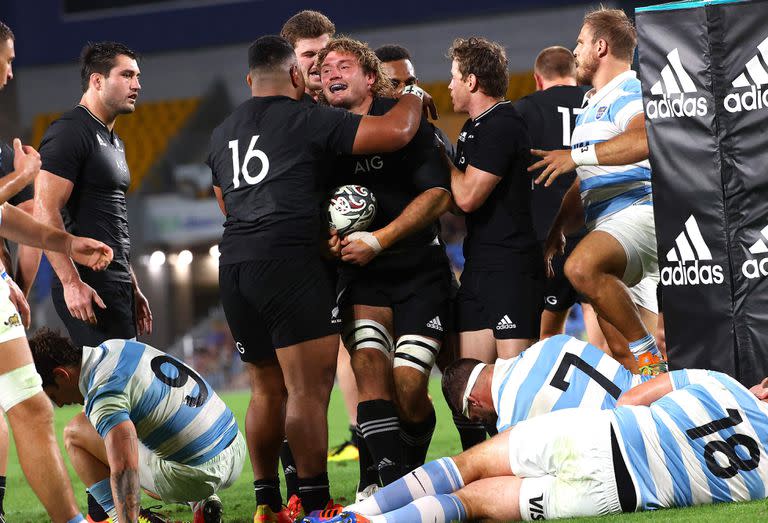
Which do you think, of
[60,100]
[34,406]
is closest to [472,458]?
[34,406]

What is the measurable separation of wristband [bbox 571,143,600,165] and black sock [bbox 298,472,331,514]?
79.5 inches

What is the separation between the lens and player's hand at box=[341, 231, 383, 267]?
5129 millimetres

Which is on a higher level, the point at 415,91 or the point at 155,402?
the point at 415,91

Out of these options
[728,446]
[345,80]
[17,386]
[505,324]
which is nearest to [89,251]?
[17,386]

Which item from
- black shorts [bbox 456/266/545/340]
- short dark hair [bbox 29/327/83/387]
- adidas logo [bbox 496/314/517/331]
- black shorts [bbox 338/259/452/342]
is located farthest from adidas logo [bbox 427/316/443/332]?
short dark hair [bbox 29/327/83/387]

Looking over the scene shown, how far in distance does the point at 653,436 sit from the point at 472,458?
0.73m

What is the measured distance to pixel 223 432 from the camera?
5.21 metres

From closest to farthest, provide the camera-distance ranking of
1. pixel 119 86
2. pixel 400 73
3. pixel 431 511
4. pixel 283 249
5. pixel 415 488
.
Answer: pixel 431 511
pixel 415 488
pixel 283 249
pixel 119 86
pixel 400 73

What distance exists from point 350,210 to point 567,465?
1.70 m

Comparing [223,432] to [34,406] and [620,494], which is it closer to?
[34,406]

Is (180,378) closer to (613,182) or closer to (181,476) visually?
(181,476)

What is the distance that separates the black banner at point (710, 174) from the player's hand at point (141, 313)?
2.97 m

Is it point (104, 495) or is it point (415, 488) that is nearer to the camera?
point (415, 488)

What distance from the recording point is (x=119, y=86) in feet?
20.0
